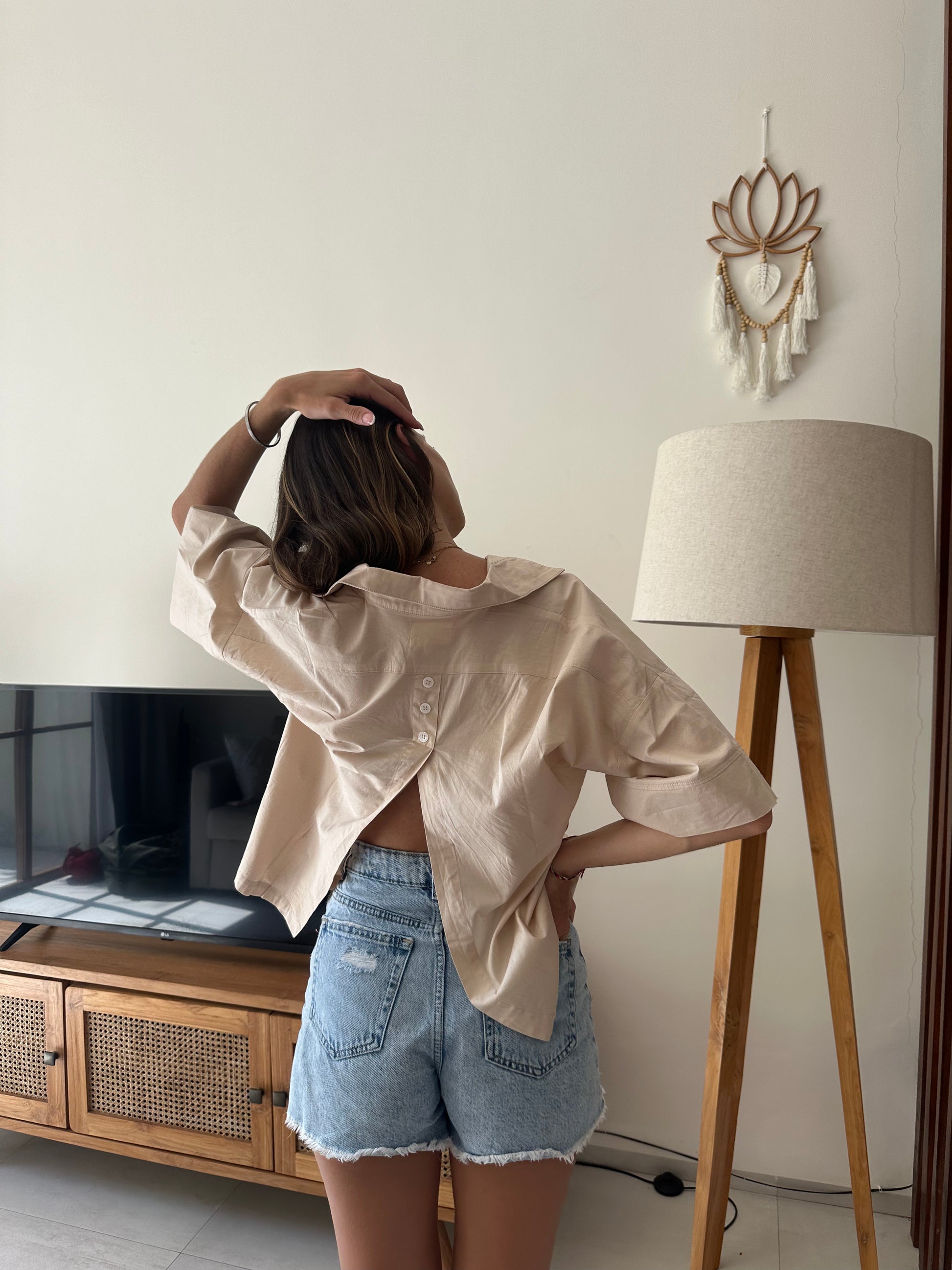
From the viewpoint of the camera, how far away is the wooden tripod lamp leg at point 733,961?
155 cm

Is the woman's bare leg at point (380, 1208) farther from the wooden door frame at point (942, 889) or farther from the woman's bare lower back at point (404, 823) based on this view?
the wooden door frame at point (942, 889)

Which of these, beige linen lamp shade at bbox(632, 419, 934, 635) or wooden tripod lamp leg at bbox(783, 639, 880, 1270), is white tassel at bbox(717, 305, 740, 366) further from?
wooden tripod lamp leg at bbox(783, 639, 880, 1270)

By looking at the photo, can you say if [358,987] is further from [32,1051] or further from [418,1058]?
[32,1051]

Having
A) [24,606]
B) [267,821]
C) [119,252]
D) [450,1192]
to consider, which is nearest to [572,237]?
[119,252]

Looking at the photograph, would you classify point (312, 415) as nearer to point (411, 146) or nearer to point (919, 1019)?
point (411, 146)

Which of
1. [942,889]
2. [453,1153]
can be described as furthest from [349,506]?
[942,889]

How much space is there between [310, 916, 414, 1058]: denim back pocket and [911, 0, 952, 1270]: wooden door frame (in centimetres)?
119

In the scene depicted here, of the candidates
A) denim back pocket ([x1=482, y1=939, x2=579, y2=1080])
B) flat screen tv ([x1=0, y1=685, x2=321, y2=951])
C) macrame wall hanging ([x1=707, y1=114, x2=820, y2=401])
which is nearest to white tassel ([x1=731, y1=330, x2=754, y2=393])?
macrame wall hanging ([x1=707, y1=114, x2=820, y2=401])

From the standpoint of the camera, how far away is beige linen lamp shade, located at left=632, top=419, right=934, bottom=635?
1352 mm

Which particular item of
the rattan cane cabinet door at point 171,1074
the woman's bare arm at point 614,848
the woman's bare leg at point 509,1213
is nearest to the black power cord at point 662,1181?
the rattan cane cabinet door at point 171,1074

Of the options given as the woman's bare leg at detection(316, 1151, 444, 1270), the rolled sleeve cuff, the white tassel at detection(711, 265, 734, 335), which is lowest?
the woman's bare leg at detection(316, 1151, 444, 1270)

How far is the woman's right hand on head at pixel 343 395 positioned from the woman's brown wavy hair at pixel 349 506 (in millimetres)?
18

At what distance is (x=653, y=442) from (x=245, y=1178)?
177 cm

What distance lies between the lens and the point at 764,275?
1883 mm
